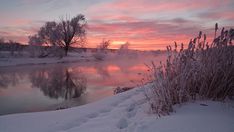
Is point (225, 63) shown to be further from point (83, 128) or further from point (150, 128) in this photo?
point (83, 128)

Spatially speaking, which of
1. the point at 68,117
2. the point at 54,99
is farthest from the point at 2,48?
the point at 68,117

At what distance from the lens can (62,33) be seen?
45.6 meters

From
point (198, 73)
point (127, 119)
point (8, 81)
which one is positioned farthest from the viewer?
point (8, 81)

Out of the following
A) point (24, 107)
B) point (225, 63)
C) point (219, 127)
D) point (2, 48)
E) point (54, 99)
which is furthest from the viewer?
point (2, 48)

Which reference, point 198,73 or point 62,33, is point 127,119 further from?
point 62,33

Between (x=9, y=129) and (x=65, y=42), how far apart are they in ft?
139

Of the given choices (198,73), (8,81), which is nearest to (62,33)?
(8,81)

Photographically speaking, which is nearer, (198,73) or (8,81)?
(198,73)

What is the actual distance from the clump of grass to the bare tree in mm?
41890

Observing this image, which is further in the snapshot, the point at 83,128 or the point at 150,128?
the point at 83,128

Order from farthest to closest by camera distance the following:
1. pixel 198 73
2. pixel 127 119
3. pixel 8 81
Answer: pixel 8 81 < pixel 198 73 < pixel 127 119

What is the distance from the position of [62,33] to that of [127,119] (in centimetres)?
4299

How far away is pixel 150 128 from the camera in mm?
3369

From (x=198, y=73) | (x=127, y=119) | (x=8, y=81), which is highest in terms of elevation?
(x=198, y=73)
